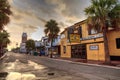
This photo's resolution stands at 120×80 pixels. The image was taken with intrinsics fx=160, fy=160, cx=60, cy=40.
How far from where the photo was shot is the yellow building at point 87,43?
1183 inches

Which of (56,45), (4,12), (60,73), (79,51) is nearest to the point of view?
(60,73)

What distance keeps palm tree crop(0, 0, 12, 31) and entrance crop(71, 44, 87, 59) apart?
21574 mm

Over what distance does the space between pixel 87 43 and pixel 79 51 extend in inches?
184

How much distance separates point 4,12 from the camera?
915 inches

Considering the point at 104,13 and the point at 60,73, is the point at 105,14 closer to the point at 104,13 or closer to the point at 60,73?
the point at 104,13

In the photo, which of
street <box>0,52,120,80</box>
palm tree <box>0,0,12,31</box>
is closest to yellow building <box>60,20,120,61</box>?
street <box>0,52,120,80</box>

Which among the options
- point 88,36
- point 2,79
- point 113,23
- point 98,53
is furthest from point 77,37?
point 2,79

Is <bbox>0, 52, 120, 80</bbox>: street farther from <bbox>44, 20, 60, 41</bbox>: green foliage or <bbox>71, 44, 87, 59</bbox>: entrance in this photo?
<bbox>44, 20, 60, 41</bbox>: green foliage

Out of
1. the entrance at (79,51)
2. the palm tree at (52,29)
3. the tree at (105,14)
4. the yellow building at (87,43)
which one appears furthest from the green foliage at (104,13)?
the palm tree at (52,29)

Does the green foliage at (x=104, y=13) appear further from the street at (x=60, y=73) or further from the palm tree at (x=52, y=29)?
the palm tree at (x=52, y=29)

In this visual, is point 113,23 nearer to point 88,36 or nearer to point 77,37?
point 88,36

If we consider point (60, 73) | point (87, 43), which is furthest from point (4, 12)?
point (87, 43)

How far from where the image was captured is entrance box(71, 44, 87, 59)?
129ft

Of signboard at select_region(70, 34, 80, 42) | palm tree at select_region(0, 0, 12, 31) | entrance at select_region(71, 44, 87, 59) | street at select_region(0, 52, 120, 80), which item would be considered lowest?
street at select_region(0, 52, 120, 80)
